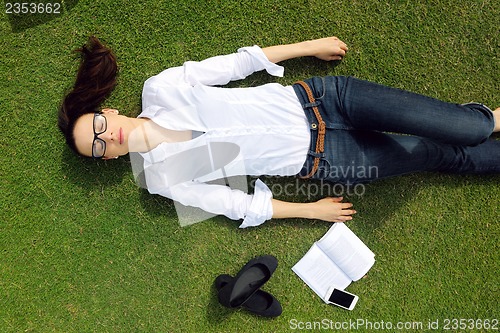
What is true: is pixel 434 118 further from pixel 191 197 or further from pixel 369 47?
pixel 191 197

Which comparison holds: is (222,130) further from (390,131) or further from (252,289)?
(252,289)

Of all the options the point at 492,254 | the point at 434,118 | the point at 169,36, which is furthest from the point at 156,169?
the point at 492,254

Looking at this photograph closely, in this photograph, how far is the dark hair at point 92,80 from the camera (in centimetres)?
278

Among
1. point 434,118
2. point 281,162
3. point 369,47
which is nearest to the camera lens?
point 434,118

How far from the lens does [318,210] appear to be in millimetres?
3051

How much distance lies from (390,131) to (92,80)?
2250 millimetres

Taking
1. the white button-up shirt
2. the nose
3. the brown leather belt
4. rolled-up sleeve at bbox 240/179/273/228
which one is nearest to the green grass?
rolled-up sleeve at bbox 240/179/273/228

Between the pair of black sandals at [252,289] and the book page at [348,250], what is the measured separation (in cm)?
48

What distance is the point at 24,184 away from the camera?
10.4 feet

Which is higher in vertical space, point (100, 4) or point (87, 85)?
point (100, 4)

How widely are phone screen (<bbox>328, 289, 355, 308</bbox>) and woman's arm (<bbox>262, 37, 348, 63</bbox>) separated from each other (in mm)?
1920

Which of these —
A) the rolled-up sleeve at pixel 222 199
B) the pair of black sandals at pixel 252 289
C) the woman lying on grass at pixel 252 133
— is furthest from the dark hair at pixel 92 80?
the pair of black sandals at pixel 252 289

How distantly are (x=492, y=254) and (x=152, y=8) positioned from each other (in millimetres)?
3458

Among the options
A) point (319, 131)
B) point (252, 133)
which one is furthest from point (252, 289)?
point (319, 131)
